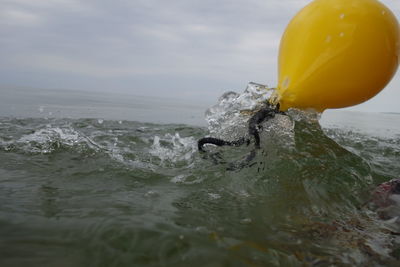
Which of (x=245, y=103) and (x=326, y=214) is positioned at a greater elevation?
(x=245, y=103)

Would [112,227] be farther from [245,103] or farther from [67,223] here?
[245,103]

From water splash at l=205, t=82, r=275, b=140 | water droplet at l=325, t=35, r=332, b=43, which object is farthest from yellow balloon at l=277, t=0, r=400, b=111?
water splash at l=205, t=82, r=275, b=140

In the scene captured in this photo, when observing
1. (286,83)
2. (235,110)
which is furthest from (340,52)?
(235,110)

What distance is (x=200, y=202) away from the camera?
214 centimetres

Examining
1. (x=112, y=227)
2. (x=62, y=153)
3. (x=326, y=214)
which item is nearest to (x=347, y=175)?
(x=326, y=214)

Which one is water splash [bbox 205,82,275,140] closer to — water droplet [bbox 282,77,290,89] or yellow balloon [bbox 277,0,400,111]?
water droplet [bbox 282,77,290,89]

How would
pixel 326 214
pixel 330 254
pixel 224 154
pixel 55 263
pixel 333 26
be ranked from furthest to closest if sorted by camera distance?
pixel 224 154 → pixel 333 26 → pixel 326 214 → pixel 330 254 → pixel 55 263

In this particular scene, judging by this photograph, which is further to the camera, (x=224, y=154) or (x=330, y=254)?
(x=224, y=154)

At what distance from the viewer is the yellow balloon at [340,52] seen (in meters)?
2.35

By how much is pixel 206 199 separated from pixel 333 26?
1.55 metres

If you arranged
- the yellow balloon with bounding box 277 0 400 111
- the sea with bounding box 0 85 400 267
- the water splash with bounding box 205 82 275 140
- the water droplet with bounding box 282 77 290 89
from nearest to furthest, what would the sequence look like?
the sea with bounding box 0 85 400 267
the yellow balloon with bounding box 277 0 400 111
the water droplet with bounding box 282 77 290 89
the water splash with bounding box 205 82 275 140

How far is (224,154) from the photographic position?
3258mm

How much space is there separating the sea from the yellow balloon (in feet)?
1.45

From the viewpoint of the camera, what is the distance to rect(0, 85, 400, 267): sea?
1484 mm
